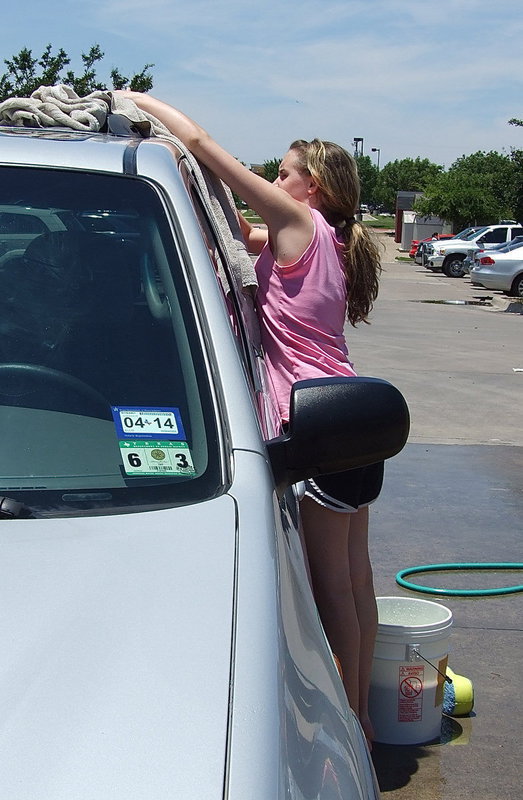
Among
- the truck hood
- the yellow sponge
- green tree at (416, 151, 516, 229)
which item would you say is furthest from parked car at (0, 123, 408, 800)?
green tree at (416, 151, 516, 229)

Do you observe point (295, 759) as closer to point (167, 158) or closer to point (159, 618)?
point (159, 618)

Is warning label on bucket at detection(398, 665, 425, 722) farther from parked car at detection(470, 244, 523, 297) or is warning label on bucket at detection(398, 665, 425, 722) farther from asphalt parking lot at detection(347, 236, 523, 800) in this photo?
parked car at detection(470, 244, 523, 297)

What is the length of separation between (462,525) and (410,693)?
3119mm

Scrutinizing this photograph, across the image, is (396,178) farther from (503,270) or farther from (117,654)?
(117,654)

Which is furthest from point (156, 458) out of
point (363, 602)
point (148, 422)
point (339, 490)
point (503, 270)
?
point (503, 270)

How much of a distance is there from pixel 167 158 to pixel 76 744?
1561 millimetres

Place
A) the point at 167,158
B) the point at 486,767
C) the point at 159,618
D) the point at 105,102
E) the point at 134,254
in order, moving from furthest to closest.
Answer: the point at 486,767 → the point at 105,102 → the point at 167,158 → the point at 134,254 → the point at 159,618

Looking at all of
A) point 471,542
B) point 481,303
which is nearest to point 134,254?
point 471,542

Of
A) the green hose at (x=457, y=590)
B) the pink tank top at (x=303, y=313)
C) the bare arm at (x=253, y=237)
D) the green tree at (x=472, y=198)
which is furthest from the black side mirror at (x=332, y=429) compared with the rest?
the green tree at (x=472, y=198)

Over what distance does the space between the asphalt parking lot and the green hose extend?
0.04 meters

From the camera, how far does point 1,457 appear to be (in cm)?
192

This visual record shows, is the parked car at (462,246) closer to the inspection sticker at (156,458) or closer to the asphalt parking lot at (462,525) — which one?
the asphalt parking lot at (462,525)

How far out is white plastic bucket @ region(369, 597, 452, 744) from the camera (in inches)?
139

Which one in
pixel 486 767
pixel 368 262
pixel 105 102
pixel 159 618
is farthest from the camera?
pixel 486 767
